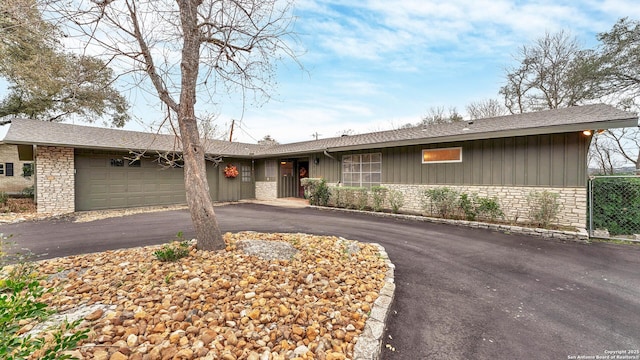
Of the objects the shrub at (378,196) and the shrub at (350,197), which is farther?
the shrub at (350,197)

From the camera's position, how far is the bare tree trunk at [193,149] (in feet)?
10.8

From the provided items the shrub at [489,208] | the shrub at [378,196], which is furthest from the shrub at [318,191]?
the shrub at [489,208]

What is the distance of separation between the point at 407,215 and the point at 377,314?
5.82 metres

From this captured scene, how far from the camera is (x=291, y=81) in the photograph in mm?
3971

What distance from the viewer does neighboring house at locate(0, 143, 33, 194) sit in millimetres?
14883

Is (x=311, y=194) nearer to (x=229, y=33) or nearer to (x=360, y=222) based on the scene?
(x=360, y=222)

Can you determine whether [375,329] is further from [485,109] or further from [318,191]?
[485,109]

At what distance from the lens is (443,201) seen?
7332mm

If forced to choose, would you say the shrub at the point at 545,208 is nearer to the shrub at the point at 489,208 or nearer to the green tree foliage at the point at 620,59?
the shrub at the point at 489,208

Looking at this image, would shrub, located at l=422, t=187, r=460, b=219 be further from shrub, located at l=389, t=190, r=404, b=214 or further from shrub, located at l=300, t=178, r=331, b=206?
shrub, located at l=300, t=178, r=331, b=206

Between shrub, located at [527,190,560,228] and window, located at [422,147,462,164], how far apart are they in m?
2.15

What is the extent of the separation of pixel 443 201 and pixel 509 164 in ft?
6.33

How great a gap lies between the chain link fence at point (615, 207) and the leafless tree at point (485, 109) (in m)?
12.1

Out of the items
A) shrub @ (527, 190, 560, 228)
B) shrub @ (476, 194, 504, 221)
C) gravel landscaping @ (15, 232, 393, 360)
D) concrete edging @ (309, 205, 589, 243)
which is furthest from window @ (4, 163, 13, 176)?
shrub @ (527, 190, 560, 228)
